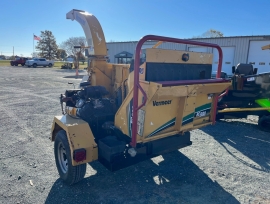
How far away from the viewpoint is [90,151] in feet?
9.87

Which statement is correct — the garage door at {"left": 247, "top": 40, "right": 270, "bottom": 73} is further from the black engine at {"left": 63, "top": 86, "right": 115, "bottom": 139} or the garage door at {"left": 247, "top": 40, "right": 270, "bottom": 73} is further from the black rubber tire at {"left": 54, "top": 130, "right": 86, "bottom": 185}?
the black rubber tire at {"left": 54, "top": 130, "right": 86, "bottom": 185}

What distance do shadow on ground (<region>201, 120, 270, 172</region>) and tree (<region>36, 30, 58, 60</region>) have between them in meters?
60.7

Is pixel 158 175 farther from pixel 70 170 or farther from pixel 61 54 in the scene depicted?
pixel 61 54

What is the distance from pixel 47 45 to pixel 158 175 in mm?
62961

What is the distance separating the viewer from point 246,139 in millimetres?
5363

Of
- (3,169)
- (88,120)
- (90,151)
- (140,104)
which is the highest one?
(140,104)

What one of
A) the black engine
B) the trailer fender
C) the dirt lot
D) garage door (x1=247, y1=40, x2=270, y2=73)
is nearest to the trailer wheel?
the dirt lot

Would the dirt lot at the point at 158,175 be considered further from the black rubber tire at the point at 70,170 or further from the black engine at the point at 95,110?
the black engine at the point at 95,110

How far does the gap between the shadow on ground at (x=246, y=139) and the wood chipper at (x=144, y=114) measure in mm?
1491

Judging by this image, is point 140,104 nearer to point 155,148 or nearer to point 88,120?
point 155,148

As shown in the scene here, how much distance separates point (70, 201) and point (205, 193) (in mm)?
1951

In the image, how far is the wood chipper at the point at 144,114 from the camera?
2.71 meters

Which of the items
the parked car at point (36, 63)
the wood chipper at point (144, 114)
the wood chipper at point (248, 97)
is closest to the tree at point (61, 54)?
the parked car at point (36, 63)

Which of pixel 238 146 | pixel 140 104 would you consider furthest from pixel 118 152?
pixel 238 146
